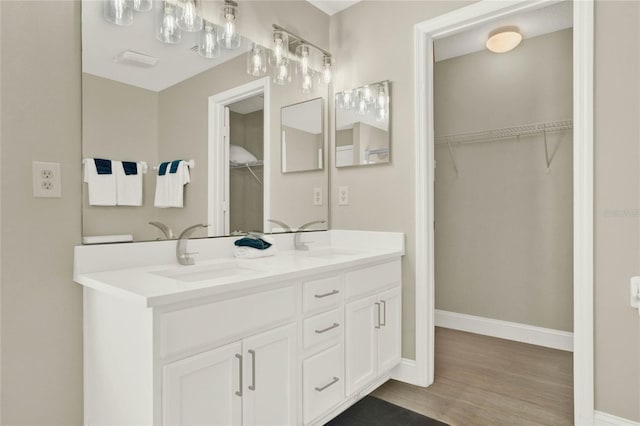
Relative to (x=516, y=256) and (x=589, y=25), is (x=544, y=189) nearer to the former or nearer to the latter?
(x=516, y=256)

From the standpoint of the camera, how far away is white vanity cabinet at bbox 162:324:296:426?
1190 millimetres

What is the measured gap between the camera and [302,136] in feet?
8.35

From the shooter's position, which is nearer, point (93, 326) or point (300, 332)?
point (93, 326)

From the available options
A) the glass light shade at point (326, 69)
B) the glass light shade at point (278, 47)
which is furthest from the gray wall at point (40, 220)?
the glass light shade at point (326, 69)

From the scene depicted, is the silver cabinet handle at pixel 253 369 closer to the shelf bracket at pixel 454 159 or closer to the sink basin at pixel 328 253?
the sink basin at pixel 328 253

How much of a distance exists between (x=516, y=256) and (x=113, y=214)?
3048mm

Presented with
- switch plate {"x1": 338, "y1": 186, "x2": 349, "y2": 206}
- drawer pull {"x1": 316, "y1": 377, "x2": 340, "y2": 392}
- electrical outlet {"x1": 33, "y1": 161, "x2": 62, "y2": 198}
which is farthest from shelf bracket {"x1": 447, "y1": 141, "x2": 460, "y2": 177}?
electrical outlet {"x1": 33, "y1": 161, "x2": 62, "y2": 198}

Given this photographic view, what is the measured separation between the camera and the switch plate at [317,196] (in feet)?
8.57

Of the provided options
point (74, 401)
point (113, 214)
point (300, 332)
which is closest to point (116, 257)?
point (113, 214)

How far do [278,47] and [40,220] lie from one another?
1.61 meters

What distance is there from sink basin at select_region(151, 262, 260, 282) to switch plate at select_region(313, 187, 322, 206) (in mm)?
933

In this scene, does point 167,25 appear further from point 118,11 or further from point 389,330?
point 389,330
